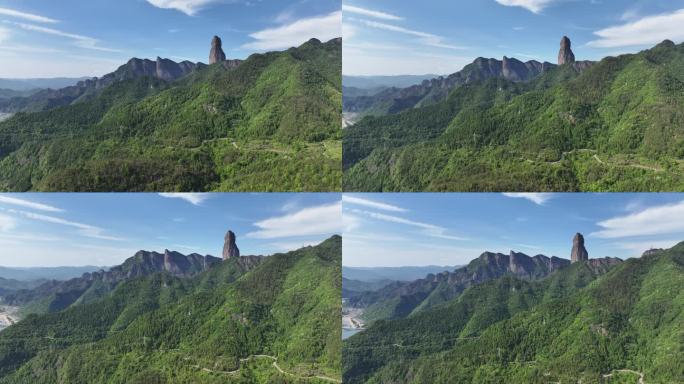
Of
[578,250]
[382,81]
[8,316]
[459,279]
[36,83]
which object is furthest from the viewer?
[8,316]

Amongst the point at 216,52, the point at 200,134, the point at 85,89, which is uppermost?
the point at 216,52

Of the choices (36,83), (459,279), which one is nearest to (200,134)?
(36,83)

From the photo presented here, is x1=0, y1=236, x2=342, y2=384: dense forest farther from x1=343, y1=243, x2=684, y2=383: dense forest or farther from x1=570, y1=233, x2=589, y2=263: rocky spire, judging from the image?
x1=570, y1=233, x2=589, y2=263: rocky spire

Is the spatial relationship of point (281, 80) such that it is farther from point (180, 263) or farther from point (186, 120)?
point (180, 263)

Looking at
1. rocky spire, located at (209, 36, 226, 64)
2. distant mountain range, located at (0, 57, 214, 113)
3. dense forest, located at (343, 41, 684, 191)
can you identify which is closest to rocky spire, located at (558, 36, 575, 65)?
dense forest, located at (343, 41, 684, 191)

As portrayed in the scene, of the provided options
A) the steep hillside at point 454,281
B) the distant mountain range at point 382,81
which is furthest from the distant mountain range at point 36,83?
the steep hillside at point 454,281

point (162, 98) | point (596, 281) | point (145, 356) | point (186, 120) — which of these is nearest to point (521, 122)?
point (596, 281)

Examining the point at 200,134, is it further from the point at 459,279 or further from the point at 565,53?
the point at 565,53
